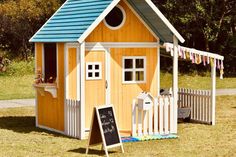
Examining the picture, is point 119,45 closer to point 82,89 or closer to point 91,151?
point 82,89

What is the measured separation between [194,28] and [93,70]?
74.7ft

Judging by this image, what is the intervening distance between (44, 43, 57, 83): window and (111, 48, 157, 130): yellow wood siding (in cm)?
214

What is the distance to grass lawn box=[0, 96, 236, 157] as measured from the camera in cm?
1147

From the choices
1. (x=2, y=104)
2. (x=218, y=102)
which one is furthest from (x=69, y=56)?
(x=218, y=102)

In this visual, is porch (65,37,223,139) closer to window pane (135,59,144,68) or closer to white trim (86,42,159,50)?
white trim (86,42,159,50)

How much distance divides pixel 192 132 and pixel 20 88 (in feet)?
47.4

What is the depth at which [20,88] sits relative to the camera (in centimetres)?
2658

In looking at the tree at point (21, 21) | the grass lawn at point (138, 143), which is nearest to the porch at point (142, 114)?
the grass lawn at point (138, 143)

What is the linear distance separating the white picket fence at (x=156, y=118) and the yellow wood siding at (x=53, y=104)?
224cm

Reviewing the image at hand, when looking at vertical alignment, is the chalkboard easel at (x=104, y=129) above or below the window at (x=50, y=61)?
below

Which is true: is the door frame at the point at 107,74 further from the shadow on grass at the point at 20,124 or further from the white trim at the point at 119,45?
the shadow on grass at the point at 20,124

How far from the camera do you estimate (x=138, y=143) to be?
1266 centimetres

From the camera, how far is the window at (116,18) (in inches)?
547

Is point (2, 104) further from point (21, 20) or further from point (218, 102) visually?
point (21, 20)
